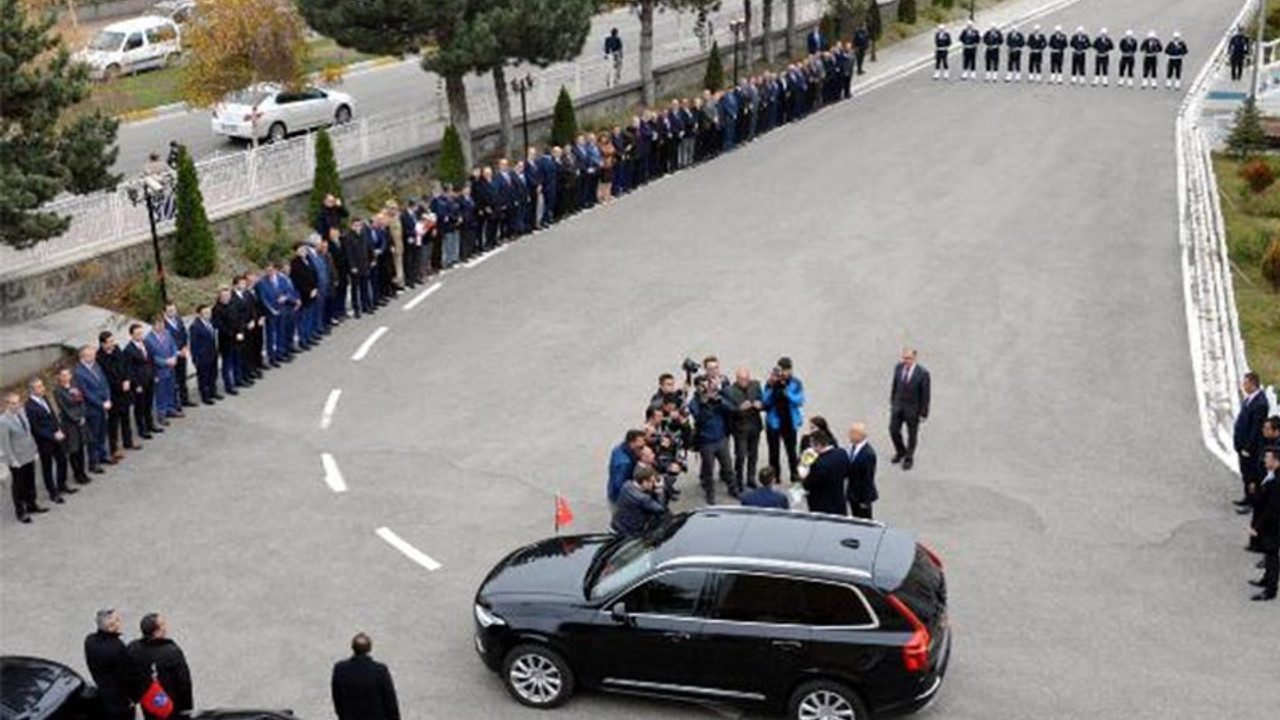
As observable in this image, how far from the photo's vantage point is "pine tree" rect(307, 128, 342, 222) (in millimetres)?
26781

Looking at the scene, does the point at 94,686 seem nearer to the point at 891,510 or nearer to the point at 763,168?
the point at 891,510

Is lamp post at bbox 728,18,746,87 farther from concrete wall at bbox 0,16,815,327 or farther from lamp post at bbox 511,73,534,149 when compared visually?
lamp post at bbox 511,73,534,149

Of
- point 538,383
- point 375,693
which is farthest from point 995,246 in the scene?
point 375,693

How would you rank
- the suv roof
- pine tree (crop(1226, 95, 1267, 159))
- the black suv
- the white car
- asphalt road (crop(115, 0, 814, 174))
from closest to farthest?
the black suv
the suv roof
the white car
asphalt road (crop(115, 0, 814, 174))
pine tree (crop(1226, 95, 1267, 159))

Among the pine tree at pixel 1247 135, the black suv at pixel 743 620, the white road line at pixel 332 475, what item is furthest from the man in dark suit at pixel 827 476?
the pine tree at pixel 1247 135

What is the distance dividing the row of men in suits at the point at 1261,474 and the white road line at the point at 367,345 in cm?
1148

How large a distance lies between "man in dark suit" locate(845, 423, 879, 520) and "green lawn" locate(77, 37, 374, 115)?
2241 centimetres

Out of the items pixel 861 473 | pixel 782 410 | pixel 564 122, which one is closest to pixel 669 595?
pixel 861 473

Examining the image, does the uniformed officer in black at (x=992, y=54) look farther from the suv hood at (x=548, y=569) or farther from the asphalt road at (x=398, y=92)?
the suv hood at (x=548, y=569)

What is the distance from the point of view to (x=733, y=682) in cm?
1245

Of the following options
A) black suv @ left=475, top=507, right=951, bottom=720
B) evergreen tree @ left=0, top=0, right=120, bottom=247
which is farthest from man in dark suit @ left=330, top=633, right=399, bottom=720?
evergreen tree @ left=0, top=0, right=120, bottom=247

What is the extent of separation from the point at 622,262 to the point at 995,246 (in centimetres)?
650

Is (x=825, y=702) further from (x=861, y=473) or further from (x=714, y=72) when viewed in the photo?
(x=714, y=72)

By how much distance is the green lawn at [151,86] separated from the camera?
37844 mm
